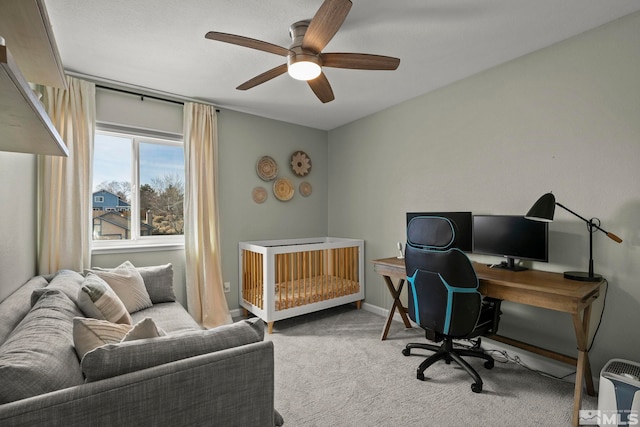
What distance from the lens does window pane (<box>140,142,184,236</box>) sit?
3254 mm

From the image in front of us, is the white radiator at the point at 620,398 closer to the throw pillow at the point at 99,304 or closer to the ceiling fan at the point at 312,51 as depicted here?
the ceiling fan at the point at 312,51

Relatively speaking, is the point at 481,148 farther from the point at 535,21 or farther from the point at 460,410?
the point at 460,410

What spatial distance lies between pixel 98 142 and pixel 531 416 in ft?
13.6

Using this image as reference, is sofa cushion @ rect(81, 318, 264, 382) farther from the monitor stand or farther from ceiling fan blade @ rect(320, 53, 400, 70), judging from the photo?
the monitor stand

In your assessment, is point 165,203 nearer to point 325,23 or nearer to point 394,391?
point 325,23

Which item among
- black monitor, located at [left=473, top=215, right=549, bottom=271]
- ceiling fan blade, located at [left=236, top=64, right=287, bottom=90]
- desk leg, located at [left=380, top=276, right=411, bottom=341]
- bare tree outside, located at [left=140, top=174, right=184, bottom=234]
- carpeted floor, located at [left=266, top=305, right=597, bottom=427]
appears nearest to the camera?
carpeted floor, located at [left=266, top=305, right=597, bottom=427]

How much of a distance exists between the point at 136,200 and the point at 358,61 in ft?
8.61

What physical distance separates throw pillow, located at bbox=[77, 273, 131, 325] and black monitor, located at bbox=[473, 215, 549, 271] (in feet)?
8.82

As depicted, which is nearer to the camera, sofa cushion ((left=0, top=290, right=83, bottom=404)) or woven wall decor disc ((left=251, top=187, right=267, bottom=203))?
sofa cushion ((left=0, top=290, right=83, bottom=404))

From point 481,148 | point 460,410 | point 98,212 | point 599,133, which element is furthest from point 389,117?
point 98,212

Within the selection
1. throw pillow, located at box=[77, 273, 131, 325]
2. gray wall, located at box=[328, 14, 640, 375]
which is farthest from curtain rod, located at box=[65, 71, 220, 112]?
gray wall, located at box=[328, 14, 640, 375]

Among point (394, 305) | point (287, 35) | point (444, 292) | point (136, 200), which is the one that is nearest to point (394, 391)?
point (444, 292)

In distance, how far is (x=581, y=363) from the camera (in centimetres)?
184

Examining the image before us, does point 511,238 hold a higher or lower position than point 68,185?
lower
